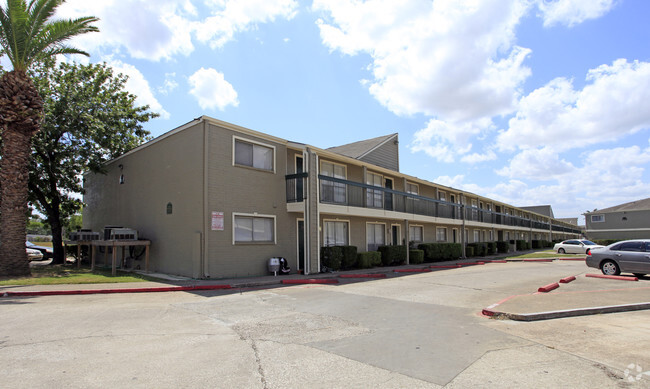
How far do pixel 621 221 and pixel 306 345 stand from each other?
67.6 meters

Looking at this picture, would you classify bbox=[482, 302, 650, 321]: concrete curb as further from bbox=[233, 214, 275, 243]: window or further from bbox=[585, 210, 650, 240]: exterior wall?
bbox=[585, 210, 650, 240]: exterior wall

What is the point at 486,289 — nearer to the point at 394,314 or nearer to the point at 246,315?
the point at 394,314

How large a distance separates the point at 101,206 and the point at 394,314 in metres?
18.8

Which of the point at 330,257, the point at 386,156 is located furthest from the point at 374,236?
the point at 330,257

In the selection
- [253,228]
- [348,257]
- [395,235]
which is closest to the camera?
[253,228]

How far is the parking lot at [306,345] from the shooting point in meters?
4.40

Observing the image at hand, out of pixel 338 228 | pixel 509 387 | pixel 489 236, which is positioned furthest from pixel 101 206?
pixel 489 236

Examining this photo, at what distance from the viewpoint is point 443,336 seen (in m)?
6.37

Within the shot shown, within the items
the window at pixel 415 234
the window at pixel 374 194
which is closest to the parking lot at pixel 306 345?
the window at pixel 374 194

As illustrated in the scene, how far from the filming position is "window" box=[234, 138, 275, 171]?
15.0 m

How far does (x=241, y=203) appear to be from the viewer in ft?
48.3

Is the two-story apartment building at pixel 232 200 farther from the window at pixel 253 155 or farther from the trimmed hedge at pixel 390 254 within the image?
the trimmed hedge at pixel 390 254

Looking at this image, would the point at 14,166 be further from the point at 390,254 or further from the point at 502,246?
the point at 502,246

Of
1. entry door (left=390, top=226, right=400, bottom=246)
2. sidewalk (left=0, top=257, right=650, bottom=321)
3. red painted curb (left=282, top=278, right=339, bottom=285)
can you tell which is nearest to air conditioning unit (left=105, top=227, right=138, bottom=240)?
sidewalk (left=0, top=257, right=650, bottom=321)
